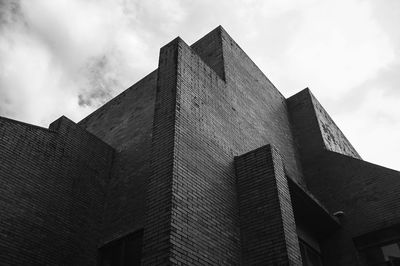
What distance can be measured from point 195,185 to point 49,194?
369 cm

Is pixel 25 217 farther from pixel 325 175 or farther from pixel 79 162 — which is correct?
pixel 325 175

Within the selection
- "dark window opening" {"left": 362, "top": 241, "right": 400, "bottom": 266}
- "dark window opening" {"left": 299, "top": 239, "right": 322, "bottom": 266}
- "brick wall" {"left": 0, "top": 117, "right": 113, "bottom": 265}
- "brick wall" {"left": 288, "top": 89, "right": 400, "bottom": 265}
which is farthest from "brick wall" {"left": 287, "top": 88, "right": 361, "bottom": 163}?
"brick wall" {"left": 0, "top": 117, "right": 113, "bottom": 265}

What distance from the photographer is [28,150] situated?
27.3 ft

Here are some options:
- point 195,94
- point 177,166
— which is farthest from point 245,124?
point 177,166

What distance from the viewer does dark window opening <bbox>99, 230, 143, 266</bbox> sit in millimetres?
7414

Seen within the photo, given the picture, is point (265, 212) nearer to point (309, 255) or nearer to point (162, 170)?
point (162, 170)

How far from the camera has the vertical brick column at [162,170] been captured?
206 inches

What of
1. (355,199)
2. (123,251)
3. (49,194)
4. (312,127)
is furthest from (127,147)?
(355,199)

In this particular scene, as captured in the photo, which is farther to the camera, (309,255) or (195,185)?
(309,255)

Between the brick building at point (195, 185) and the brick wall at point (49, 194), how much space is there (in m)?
0.02

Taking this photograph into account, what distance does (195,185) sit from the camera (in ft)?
20.3

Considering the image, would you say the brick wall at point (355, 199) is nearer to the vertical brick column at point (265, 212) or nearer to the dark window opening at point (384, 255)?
the dark window opening at point (384, 255)

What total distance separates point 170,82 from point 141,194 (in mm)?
2594

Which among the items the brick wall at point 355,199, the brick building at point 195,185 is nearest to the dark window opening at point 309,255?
the brick building at point 195,185
